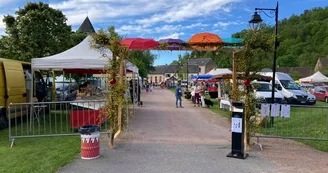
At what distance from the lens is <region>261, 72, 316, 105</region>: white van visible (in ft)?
69.8

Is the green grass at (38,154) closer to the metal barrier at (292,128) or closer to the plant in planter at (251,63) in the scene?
the plant in planter at (251,63)

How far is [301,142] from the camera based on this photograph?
27.9 ft

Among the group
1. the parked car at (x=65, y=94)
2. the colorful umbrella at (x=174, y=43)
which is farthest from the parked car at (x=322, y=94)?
the colorful umbrella at (x=174, y=43)

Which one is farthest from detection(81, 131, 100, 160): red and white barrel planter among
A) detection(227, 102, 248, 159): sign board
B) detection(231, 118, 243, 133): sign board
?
detection(231, 118, 243, 133): sign board

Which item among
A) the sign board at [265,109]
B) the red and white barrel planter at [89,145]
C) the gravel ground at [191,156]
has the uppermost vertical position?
the sign board at [265,109]

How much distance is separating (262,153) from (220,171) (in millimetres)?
1963

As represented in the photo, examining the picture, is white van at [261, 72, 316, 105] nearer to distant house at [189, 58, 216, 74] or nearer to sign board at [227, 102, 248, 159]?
sign board at [227, 102, 248, 159]

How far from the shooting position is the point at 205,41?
8.57 meters

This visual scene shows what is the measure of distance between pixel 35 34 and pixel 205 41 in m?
15.3

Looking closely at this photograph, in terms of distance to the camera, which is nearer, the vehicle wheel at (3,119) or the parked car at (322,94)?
the vehicle wheel at (3,119)

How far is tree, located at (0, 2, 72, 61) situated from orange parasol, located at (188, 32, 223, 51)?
14002 millimetres

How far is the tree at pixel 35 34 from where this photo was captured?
19.8m

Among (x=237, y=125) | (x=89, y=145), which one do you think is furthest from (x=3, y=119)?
(x=237, y=125)

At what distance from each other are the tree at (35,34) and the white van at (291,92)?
1534 centimetres
